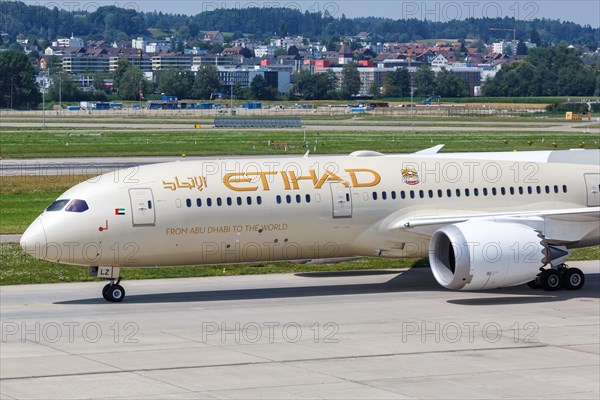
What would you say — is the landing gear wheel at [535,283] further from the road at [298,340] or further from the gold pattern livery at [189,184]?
the gold pattern livery at [189,184]

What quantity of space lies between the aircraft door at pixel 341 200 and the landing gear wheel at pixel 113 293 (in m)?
6.20

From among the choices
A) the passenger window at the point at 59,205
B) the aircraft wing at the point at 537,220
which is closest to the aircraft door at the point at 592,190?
the aircraft wing at the point at 537,220

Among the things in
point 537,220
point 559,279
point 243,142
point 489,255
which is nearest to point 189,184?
point 489,255

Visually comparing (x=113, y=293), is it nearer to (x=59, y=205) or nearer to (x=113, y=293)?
(x=113, y=293)

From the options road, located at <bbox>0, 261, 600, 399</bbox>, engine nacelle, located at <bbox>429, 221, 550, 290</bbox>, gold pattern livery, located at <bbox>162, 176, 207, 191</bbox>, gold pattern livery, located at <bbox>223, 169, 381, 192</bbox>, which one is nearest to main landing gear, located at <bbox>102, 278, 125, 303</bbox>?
road, located at <bbox>0, 261, 600, 399</bbox>

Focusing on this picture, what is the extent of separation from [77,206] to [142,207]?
1.68m

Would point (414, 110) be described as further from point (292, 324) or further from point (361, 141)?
point (292, 324)

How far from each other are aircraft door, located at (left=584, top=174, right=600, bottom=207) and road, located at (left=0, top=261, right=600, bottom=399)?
2406mm

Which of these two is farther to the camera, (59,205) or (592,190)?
(592,190)

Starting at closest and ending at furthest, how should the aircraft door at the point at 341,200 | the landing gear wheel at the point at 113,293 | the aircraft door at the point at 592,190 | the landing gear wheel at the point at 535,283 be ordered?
the landing gear wheel at the point at 113,293 < the aircraft door at the point at 341,200 < the landing gear wheel at the point at 535,283 < the aircraft door at the point at 592,190

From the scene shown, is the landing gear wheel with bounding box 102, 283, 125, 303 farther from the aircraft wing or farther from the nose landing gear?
the aircraft wing

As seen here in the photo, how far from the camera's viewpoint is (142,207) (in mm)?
30141

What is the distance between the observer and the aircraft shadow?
1227 inches

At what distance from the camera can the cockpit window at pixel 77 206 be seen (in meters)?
29.8
